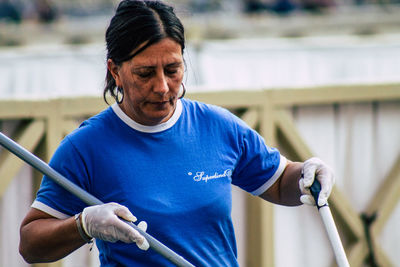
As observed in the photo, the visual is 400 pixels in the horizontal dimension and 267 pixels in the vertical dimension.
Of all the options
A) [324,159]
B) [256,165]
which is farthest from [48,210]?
[324,159]

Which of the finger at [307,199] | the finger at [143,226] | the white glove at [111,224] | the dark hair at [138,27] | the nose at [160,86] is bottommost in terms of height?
the finger at [307,199]

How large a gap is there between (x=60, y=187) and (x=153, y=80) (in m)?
0.43

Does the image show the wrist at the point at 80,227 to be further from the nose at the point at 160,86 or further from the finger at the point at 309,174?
the finger at the point at 309,174

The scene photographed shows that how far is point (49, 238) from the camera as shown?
220 centimetres

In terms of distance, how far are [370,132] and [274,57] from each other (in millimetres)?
2947

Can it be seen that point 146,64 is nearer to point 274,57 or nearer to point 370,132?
point 370,132

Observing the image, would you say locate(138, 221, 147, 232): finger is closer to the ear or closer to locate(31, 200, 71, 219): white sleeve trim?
locate(31, 200, 71, 219): white sleeve trim

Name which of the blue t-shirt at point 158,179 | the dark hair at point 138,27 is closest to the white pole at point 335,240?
the blue t-shirt at point 158,179

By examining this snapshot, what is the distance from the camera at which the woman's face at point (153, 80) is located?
2236mm

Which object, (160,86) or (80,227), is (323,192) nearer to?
(160,86)

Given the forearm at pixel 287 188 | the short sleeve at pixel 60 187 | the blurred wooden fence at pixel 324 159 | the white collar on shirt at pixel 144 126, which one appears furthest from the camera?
the blurred wooden fence at pixel 324 159

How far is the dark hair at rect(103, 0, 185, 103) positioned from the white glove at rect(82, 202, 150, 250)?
47 centimetres

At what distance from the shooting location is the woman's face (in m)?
2.24

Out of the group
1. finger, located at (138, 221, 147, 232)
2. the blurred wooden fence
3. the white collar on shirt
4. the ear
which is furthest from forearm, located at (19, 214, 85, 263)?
the blurred wooden fence
